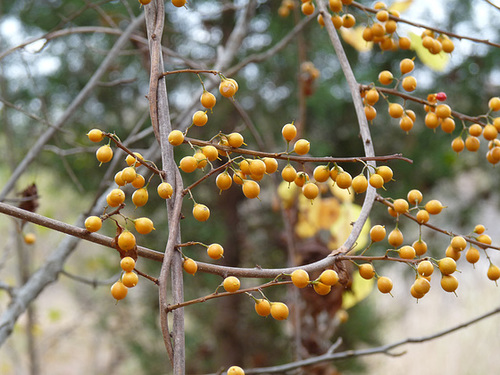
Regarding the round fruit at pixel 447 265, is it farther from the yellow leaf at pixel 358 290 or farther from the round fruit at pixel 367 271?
the yellow leaf at pixel 358 290

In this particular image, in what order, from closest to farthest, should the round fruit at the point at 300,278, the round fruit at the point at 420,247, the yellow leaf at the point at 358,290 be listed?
the round fruit at the point at 300,278 < the round fruit at the point at 420,247 < the yellow leaf at the point at 358,290

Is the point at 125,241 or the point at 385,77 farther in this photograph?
the point at 385,77

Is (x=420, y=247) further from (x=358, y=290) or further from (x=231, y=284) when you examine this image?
(x=358, y=290)

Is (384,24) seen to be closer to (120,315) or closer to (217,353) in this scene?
(217,353)

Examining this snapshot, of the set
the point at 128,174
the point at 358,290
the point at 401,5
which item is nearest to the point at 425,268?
the point at 128,174

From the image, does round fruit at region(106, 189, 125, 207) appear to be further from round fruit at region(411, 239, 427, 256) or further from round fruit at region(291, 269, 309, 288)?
round fruit at region(411, 239, 427, 256)

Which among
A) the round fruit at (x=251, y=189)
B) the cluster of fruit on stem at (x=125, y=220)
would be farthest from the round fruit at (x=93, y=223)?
the round fruit at (x=251, y=189)

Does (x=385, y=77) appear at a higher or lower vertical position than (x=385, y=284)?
higher

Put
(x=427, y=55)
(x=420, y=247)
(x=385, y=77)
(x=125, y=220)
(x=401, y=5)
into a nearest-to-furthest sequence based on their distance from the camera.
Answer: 1. (x=125, y=220)
2. (x=420, y=247)
3. (x=385, y=77)
4. (x=427, y=55)
5. (x=401, y=5)
